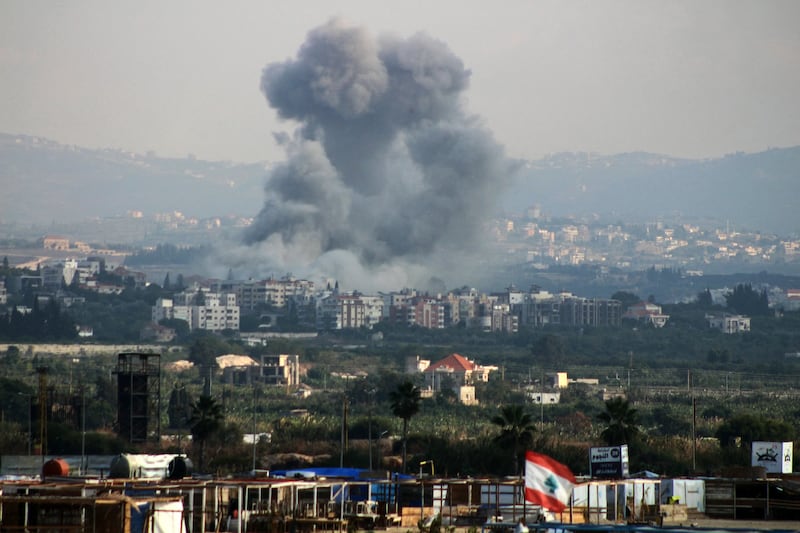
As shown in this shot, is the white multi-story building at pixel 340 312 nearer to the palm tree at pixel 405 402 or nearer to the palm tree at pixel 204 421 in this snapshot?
the palm tree at pixel 204 421

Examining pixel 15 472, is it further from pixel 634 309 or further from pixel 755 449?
pixel 634 309

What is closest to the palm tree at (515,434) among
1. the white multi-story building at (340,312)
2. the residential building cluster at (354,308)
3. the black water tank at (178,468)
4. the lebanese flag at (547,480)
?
the black water tank at (178,468)

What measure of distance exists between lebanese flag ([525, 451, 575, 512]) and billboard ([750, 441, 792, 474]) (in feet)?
83.8

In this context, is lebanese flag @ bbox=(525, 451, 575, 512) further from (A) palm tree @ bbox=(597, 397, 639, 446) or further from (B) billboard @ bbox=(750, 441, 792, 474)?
(A) palm tree @ bbox=(597, 397, 639, 446)

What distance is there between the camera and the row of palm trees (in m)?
53.8

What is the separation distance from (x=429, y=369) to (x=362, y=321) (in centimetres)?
5957

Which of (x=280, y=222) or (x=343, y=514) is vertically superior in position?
(x=280, y=222)

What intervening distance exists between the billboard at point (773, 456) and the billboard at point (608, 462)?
21.2ft

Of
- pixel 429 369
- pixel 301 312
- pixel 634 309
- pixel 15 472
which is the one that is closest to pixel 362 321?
pixel 301 312

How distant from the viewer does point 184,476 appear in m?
41.1

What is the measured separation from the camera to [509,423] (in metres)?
54.7

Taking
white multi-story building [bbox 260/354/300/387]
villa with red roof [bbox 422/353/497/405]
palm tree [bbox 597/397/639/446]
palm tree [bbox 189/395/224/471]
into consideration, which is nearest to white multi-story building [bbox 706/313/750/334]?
villa with red roof [bbox 422/353/497/405]

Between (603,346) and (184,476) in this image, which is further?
(603,346)

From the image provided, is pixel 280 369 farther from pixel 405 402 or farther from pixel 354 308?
pixel 405 402
